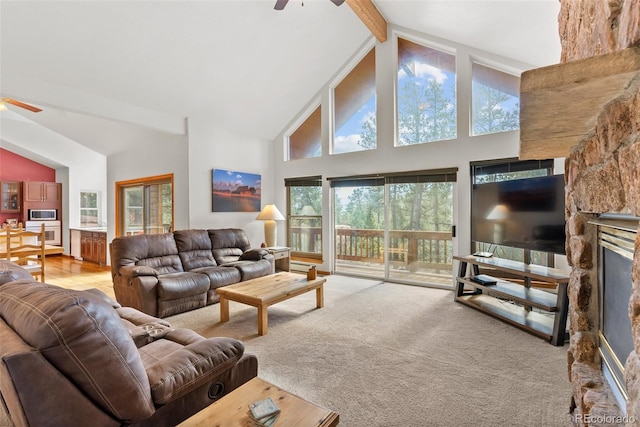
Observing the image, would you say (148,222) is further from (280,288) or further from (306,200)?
(280,288)

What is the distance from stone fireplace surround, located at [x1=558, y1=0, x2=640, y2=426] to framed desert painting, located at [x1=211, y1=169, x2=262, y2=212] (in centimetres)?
496

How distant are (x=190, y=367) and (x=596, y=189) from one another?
1808mm

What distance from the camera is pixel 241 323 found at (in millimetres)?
3355

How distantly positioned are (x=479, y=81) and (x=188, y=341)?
496cm

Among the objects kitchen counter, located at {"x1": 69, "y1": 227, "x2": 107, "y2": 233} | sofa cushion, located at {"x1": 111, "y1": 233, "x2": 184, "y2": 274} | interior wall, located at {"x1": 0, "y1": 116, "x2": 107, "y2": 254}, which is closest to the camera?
sofa cushion, located at {"x1": 111, "y1": 233, "x2": 184, "y2": 274}

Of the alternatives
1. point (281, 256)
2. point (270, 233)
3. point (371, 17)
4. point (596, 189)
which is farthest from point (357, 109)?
point (596, 189)

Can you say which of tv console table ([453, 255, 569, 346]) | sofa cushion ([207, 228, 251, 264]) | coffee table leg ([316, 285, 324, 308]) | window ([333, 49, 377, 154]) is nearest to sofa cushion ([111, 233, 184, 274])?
sofa cushion ([207, 228, 251, 264])

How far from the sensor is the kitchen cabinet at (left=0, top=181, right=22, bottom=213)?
773 centimetres

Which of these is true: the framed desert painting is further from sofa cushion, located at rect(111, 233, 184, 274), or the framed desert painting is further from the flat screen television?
the flat screen television

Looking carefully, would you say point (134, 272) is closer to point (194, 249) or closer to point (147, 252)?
point (147, 252)

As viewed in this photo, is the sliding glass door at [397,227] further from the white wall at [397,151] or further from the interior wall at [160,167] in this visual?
the interior wall at [160,167]

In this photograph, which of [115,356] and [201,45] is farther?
[201,45]

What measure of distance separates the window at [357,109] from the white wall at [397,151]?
0.53 feet

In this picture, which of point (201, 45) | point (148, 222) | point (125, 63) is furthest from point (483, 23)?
point (148, 222)
